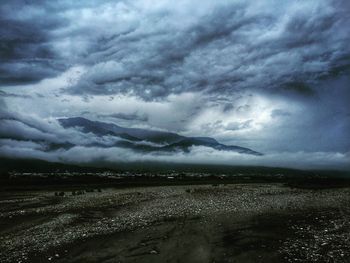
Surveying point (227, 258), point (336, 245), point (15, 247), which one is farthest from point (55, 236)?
point (336, 245)

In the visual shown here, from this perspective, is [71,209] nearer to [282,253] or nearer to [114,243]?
[114,243]

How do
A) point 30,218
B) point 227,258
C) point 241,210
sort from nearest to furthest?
point 227,258
point 30,218
point 241,210

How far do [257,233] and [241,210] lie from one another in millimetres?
13560

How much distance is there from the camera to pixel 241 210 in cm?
4397

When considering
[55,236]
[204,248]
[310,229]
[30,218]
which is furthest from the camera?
[30,218]

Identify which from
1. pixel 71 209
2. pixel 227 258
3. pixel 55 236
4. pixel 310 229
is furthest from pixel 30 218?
pixel 310 229

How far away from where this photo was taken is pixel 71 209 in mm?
47156

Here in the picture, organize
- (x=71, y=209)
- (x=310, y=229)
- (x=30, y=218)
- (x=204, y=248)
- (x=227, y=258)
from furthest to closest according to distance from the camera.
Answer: (x=71, y=209) → (x=30, y=218) → (x=310, y=229) → (x=204, y=248) → (x=227, y=258)

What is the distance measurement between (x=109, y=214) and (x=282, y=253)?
75.3 feet

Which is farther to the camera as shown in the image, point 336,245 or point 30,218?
point 30,218

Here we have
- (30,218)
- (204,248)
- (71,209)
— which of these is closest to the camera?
(204,248)

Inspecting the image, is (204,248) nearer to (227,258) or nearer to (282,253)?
(227,258)

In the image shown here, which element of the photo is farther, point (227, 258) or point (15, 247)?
point (15, 247)

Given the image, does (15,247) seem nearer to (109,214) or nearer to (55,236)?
(55,236)
